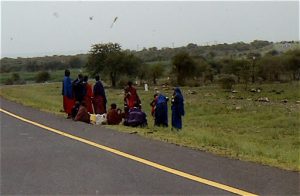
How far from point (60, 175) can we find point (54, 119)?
8742 mm

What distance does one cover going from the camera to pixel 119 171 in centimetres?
788

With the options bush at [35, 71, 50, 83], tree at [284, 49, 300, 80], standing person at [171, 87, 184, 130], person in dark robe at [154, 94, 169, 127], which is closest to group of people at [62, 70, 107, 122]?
person in dark robe at [154, 94, 169, 127]

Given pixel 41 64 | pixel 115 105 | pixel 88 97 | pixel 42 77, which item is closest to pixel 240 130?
pixel 88 97

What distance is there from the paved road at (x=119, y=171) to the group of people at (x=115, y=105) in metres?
3.63

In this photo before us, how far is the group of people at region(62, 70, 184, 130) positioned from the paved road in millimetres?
3635

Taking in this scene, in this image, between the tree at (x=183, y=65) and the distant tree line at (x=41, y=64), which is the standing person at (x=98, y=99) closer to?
the tree at (x=183, y=65)

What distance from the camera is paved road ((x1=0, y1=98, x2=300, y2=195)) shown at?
6.77 meters

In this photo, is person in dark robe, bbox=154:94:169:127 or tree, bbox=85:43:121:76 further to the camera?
tree, bbox=85:43:121:76

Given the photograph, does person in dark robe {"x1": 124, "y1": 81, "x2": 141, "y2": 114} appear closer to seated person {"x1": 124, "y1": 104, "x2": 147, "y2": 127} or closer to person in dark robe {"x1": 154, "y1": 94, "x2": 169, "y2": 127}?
person in dark robe {"x1": 154, "y1": 94, "x2": 169, "y2": 127}

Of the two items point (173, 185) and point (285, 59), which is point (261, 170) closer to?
point (173, 185)

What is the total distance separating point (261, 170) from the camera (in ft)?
24.9

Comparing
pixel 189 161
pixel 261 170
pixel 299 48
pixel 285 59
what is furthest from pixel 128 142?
pixel 299 48

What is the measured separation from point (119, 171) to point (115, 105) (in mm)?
7927

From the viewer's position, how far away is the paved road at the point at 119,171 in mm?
6766
